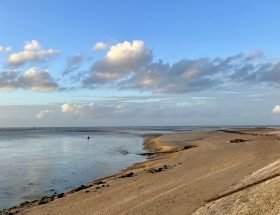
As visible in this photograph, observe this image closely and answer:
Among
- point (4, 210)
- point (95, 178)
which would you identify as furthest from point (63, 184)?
point (4, 210)

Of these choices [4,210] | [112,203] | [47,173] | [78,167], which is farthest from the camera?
[78,167]

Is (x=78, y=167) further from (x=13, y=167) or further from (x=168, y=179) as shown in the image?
(x=168, y=179)

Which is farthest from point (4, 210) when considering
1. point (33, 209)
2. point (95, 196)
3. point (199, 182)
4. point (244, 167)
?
point (244, 167)

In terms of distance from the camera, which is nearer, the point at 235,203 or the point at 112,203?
the point at 235,203

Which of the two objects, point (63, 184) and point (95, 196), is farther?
point (63, 184)

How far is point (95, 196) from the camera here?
22906 mm

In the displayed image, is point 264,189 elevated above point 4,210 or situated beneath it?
elevated above

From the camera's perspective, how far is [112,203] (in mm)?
20438

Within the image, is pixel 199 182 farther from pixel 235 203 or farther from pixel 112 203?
pixel 235 203

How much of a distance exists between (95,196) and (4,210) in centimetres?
504

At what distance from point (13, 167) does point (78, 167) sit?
681 cm

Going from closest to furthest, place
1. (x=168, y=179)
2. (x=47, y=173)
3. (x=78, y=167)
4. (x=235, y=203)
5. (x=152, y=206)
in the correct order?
(x=235, y=203) < (x=152, y=206) < (x=168, y=179) < (x=47, y=173) < (x=78, y=167)

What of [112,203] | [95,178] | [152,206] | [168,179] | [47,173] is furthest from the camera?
[47,173]

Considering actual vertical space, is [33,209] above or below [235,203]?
below
